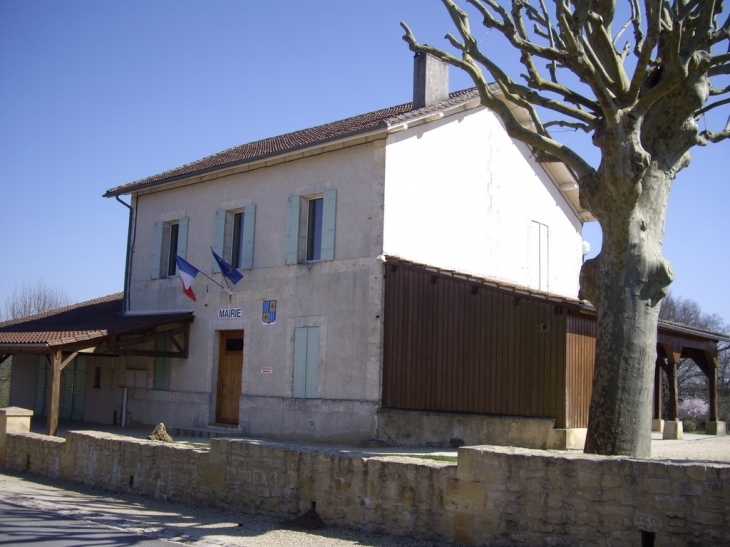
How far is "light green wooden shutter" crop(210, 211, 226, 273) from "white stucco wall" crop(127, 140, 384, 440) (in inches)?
7.9

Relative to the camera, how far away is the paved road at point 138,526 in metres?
7.75

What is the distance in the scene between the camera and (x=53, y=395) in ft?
49.9

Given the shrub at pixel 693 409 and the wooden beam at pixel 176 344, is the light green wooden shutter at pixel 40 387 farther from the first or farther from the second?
the shrub at pixel 693 409

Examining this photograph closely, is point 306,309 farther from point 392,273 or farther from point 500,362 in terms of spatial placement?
point 500,362

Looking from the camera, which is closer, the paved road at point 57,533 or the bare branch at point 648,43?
the paved road at point 57,533

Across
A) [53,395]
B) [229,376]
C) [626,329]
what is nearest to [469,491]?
[626,329]

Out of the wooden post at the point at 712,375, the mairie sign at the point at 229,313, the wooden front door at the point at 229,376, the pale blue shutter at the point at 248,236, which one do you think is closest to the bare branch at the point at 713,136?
the wooden post at the point at 712,375

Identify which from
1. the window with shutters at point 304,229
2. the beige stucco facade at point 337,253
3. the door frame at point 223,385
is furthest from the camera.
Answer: the door frame at point 223,385

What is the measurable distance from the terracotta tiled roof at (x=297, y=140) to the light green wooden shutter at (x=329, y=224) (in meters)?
1.19

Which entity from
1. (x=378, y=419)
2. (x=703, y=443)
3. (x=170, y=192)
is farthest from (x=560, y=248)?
(x=170, y=192)

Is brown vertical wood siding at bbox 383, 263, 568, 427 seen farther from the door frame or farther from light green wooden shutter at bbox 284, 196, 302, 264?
the door frame

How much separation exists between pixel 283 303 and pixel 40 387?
11539 millimetres

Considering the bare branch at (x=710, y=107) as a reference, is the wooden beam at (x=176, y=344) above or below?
below

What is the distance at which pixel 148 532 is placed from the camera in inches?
335
